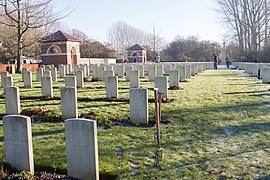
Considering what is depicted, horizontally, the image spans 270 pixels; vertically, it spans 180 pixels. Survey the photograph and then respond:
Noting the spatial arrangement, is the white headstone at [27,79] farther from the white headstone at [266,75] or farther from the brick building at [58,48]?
the brick building at [58,48]

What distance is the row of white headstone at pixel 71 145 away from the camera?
4367 millimetres

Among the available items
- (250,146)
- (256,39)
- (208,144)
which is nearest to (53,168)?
(208,144)

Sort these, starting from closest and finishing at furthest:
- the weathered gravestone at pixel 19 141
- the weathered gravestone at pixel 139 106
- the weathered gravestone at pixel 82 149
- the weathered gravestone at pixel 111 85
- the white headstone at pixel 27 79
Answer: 1. the weathered gravestone at pixel 82 149
2. the weathered gravestone at pixel 19 141
3. the weathered gravestone at pixel 139 106
4. the weathered gravestone at pixel 111 85
5. the white headstone at pixel 27 79

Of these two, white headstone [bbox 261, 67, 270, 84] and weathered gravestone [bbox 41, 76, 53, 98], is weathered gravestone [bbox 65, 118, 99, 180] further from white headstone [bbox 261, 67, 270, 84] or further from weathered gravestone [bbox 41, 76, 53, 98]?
white headstone [bbox 261, 67, 270, 84]

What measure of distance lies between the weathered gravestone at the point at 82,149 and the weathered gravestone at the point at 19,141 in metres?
0.63

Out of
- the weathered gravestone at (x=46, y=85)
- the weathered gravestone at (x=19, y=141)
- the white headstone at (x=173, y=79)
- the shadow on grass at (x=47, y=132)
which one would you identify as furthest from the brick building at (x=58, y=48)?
the weathered gravestone at (x=19, y=141)

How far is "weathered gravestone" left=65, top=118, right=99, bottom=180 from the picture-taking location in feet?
14.2

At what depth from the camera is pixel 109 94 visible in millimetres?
11125

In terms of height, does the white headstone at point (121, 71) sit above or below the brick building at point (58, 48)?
below

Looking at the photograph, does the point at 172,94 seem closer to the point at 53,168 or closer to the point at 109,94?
the point at 109,94

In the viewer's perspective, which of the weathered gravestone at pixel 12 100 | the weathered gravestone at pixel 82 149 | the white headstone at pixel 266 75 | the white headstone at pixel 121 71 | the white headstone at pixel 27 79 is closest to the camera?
the weathered gravestone at pixel 82 149

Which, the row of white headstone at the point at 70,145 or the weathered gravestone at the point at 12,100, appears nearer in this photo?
the row of white headstone at the point at 70,145

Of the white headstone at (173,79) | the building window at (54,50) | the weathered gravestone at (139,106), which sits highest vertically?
the building window at (54,50)

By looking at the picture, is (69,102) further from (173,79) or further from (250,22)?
(250,22)
